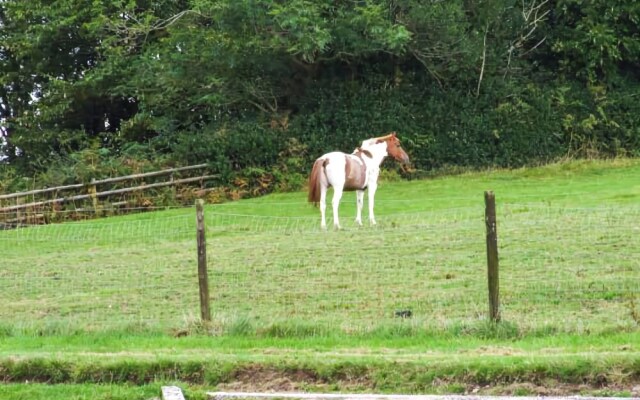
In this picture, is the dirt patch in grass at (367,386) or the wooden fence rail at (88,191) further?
the wooden fence rail at (88,191)

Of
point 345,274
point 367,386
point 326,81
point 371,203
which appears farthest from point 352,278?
point 326,81

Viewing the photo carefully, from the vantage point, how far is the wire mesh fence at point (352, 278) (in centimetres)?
1079

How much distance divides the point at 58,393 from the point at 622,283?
6694 mm

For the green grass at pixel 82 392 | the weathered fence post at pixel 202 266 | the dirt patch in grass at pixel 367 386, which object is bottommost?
the dirt patch in grass at pixel 367 386

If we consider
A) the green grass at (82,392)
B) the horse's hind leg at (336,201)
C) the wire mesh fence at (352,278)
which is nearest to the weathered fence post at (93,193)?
the wire mesh fence at (352,278)

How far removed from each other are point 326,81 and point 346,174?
13.0 meters

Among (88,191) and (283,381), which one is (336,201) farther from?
(283,381)

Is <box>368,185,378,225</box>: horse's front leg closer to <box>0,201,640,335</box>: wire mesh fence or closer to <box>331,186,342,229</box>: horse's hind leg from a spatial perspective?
<box>0,201,640,335</box>: wire mesh fence

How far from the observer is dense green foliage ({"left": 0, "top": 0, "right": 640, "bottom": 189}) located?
30.3 meters

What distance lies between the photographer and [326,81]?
33062 mm

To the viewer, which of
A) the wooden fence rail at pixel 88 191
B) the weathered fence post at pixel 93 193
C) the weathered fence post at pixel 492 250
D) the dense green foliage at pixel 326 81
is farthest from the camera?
the dense green foliage at pixel 326 81

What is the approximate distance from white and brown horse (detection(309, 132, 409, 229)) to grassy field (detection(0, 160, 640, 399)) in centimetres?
70

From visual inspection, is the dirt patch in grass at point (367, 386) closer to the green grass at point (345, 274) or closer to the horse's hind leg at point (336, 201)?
the green grass at point (345, 274)

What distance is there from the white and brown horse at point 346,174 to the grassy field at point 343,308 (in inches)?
27.5
